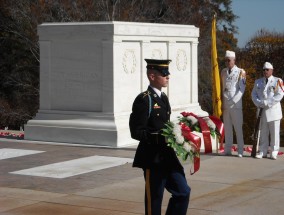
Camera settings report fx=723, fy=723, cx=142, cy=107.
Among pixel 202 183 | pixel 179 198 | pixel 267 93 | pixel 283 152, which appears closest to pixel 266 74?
pixel 267 93

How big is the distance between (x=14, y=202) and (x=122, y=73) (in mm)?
5329

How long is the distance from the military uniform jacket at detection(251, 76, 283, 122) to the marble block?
2.65 metres

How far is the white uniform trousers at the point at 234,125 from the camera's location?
11.5m

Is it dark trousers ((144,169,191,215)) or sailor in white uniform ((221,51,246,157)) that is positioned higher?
sailor in white uniform ((221,51,246,157))

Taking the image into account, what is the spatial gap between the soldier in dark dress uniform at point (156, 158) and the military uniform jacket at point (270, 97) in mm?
5226

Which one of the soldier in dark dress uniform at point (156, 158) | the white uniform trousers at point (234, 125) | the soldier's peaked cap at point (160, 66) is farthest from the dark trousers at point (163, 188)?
the white uniform trousers at point (234, 125)

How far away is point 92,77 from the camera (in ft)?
42.4

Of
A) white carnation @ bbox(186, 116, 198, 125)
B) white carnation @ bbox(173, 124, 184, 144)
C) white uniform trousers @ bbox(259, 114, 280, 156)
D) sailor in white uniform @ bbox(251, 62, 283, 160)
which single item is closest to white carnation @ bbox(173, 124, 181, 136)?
white carnation @ bbox(173, 124, 184, 144)

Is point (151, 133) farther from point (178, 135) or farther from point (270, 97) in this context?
point (270, 97)

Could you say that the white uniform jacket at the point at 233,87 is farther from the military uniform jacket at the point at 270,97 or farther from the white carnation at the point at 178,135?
the white carnation at the point at 178,135

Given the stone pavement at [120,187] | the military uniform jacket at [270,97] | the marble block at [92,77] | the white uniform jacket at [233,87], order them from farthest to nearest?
1. the marble block at [92,77]
2. the white uniform jacket at [233,87]
3. the military uniform jacket at [270,97]
4. the stone pavement at [120,187]

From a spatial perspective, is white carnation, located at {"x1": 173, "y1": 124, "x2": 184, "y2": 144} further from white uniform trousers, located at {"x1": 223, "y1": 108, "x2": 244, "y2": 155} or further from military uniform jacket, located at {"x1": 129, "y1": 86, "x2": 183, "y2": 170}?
white uniform trousers, located at {"x1": 223, "y1": 108, "x2": 244, "y2": 155}

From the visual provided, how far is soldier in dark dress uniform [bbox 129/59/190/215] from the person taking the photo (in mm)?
5952

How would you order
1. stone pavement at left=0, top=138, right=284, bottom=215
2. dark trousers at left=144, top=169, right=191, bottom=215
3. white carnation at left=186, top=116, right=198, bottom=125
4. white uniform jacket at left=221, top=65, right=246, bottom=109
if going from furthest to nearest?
white uniform jacket at left=221, top=65, right=246, bottom=109, stone pavement at left=0, top=138, right=284, bottom=215, white carnation at left=186, top=116, right=198, bottom=125, dark trousers at left=144, top=169, right=191, bottom=215
